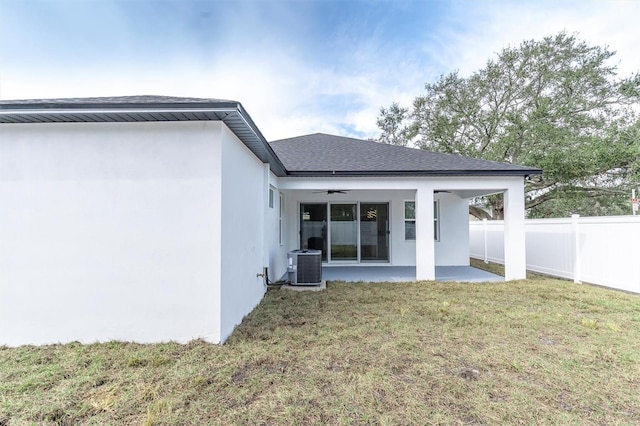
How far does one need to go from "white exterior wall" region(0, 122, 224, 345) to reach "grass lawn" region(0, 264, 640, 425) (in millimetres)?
370

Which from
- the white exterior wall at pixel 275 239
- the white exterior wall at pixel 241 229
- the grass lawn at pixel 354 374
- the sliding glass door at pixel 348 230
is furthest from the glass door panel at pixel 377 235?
the grass lawn at pixel 354 374

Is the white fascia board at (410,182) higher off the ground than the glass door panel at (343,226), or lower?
higher

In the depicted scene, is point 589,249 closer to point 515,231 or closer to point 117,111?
point 515,231

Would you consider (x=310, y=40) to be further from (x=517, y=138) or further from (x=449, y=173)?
(x=517, y=138)

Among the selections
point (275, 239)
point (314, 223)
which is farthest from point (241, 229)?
point (314, 223)

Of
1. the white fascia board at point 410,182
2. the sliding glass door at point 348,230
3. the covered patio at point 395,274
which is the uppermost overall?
the white fascia board at point 410,182

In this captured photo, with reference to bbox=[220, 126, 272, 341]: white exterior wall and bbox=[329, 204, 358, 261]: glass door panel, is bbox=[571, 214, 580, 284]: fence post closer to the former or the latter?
bbox=[329, 204, 358, 261]: glass door panel

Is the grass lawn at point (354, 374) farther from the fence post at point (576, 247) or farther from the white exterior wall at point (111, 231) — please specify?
the fence post at point (576, 247)

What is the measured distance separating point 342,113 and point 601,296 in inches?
699

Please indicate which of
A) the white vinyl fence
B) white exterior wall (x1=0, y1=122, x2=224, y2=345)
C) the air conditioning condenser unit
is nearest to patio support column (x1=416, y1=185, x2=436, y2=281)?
the air conditioning condenser unit

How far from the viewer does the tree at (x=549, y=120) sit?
1293 centimetres

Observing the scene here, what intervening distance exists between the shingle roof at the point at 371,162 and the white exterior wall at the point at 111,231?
166 inches

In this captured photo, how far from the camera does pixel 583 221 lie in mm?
7633

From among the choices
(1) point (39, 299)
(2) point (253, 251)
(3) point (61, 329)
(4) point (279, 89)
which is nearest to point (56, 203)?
(1) point (39, 299)
